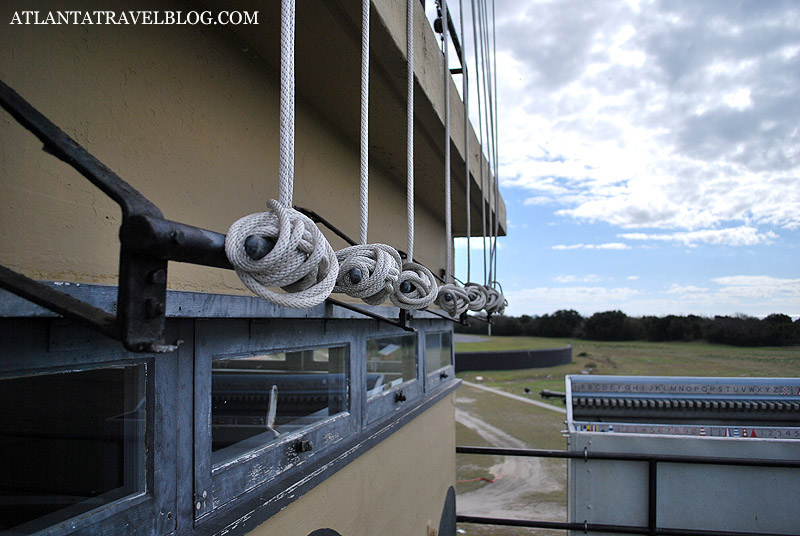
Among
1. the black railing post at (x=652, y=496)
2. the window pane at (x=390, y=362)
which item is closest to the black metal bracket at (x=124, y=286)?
the window pane at (x=390, y=362)

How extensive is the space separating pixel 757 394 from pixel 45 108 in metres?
5.56

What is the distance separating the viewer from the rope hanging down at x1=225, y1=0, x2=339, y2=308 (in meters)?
0.64

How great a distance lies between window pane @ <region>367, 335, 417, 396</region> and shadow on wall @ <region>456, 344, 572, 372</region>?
2245 centimetres

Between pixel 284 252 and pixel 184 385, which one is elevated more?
pixel 284 252

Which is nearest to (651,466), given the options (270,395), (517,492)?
(270,395)

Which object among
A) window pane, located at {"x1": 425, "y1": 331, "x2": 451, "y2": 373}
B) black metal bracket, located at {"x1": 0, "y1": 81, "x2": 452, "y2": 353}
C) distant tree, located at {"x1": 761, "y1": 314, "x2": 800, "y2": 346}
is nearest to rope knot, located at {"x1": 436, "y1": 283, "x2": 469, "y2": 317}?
black metal bracket, located at {"x1": 0, "y1": 81, "x2": 452, "y2": 353}

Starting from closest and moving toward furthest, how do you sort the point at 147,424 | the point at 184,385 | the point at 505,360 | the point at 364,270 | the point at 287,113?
the point at 287,113 < the point at 364,270 < the point at 147,424 < the point at 184,385 < the point at 505,360

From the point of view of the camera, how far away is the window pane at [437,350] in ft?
13.6

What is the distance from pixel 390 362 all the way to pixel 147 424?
6.65 ft

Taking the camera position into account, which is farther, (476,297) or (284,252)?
(476,297)

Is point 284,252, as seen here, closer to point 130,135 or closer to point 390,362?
point 130,135

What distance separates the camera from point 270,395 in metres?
1.77

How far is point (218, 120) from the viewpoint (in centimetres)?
152

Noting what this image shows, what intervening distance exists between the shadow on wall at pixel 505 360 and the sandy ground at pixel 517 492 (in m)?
15.2
